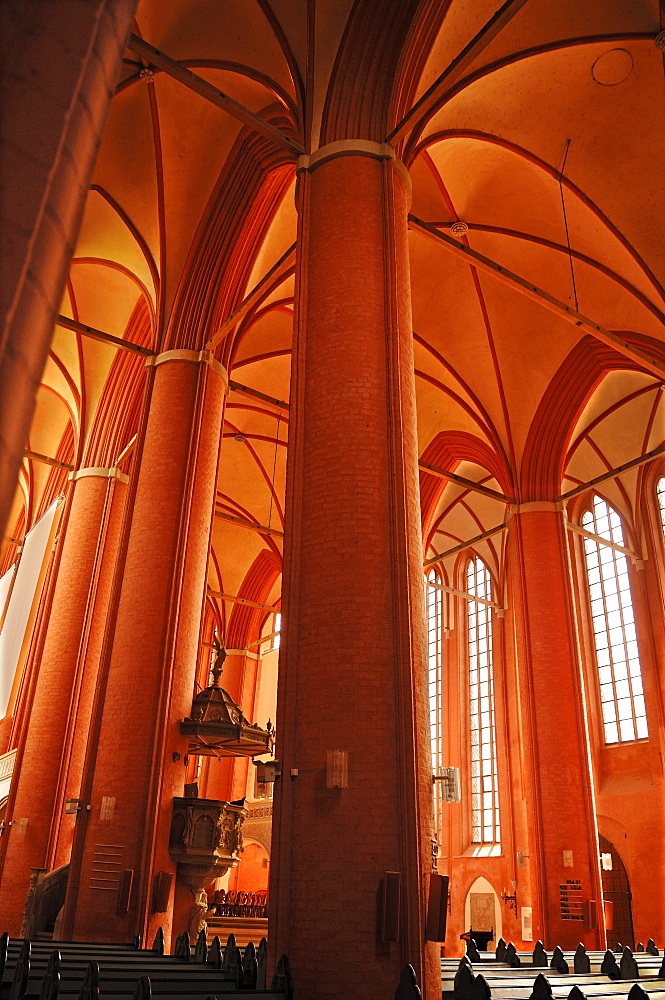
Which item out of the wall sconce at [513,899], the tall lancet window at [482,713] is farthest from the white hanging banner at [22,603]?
the wall sconce at [513,899]

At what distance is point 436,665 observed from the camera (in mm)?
24797

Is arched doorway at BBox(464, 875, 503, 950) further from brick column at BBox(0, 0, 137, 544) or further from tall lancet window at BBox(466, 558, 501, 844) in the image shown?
brick column at BBox(0, 0, 137, 544)

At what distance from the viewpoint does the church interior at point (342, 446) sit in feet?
21.8

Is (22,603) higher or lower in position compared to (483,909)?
higher

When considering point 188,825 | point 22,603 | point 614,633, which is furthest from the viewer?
point 614,633

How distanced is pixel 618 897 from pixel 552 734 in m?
6.45

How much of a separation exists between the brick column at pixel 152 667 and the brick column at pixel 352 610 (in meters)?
3.93

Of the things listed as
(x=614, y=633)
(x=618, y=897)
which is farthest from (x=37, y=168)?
(x=618, y=897)

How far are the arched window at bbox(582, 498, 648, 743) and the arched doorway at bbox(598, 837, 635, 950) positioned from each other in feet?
8.41

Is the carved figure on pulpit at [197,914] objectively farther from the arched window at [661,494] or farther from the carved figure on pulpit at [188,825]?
the arched window at [661,494]

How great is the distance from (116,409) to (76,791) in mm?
7563

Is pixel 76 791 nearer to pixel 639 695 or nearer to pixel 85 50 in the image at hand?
pixel 639 695

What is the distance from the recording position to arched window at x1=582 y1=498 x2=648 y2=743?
18.9 m

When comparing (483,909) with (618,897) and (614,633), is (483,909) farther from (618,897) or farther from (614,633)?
(614,633)
